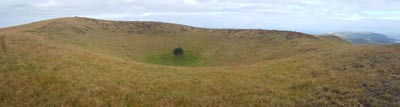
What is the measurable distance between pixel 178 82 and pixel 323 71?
1148cm

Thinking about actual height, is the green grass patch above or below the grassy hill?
below

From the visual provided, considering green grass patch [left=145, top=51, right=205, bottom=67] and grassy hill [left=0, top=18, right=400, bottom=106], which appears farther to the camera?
green grass patch [left=145, top=51, right=205, bottom=67]

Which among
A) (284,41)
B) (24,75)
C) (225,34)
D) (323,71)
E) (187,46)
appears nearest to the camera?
(24,75)

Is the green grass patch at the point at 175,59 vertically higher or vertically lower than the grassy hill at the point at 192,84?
lower

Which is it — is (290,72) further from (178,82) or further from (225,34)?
(225,34)

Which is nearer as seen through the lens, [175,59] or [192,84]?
[192,84]

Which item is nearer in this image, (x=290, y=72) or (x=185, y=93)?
(x=185, y=93)

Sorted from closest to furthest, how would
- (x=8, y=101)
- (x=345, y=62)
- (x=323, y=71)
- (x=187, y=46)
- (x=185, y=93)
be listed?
1. (x=8, y=101)
2. (x=185, y=93)
3. (x=323, y=71)
4. (x=345, y=62)
5. (x=187, y=46)

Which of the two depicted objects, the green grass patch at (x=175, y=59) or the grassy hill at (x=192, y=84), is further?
the green grass patch at (x=175, y=59)

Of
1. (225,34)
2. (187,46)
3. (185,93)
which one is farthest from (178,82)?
(225,34)

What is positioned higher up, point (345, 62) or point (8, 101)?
point (345, 62)

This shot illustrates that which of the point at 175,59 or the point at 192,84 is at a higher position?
the point at 192,84

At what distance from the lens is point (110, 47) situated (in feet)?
161

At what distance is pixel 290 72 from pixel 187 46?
123 ft
